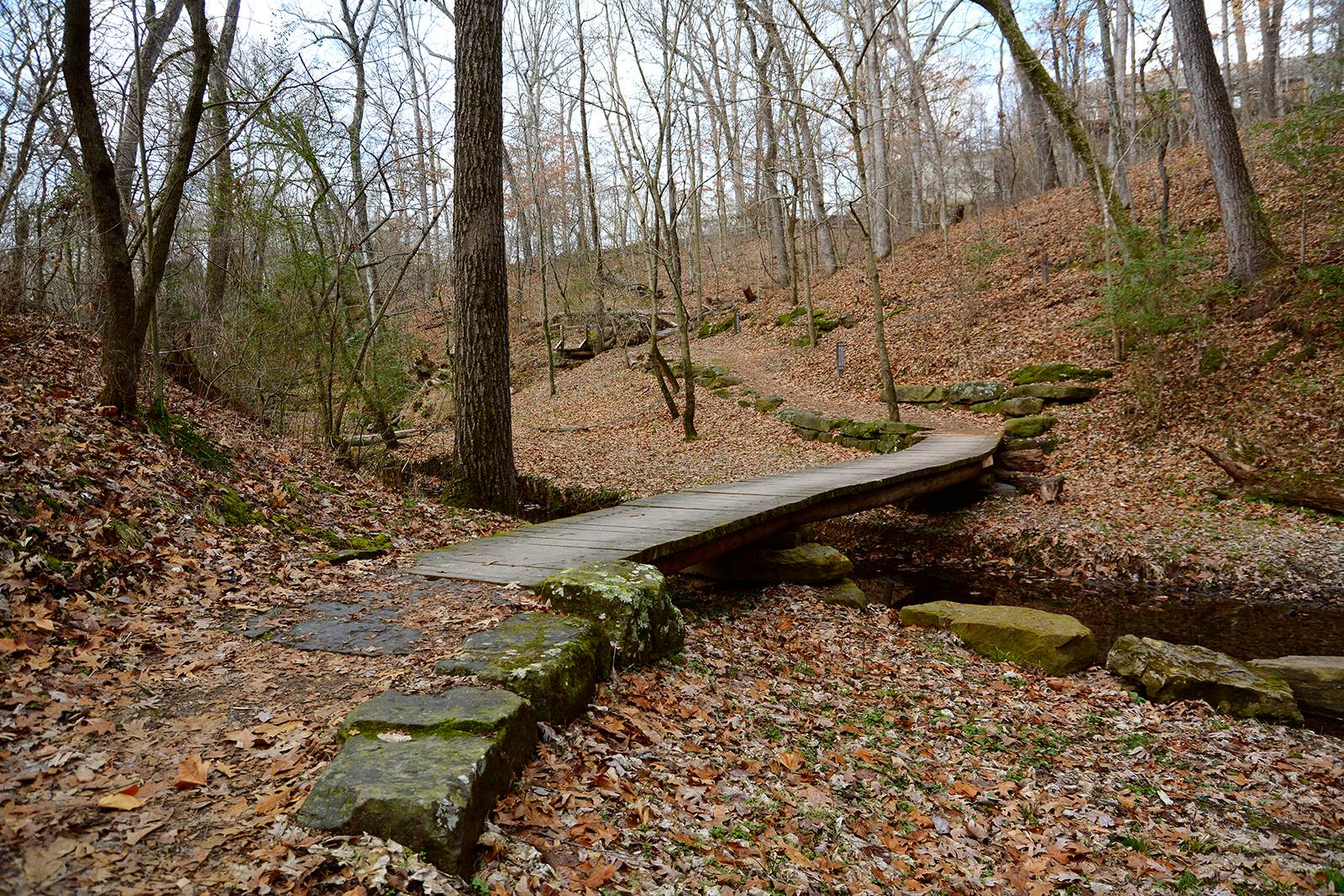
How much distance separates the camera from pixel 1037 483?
35.3 ft

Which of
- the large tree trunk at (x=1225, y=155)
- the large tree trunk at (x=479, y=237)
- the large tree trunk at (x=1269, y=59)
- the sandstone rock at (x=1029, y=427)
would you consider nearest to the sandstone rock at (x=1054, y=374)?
the sandstone rock at (x=1029, y=427)

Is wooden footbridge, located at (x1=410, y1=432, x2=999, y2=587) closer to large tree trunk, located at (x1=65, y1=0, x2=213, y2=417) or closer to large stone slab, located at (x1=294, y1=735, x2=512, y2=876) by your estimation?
large stone slab, located at (x1=294, y1=735, x2=512, y2=876)

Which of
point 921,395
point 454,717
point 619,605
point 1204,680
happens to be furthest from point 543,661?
point 921,395

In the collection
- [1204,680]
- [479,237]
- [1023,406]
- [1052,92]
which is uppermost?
[1052,92]

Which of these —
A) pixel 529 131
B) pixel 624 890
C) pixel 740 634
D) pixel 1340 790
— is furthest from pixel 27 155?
pixel 529 131

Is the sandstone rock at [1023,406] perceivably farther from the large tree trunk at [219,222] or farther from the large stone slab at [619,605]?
the large tree trunk at [219,222]

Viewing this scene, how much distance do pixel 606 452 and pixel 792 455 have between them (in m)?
4.13

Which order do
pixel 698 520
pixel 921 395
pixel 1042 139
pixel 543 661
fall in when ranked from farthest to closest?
pixel 1042 139
pixel 921 395
pixel 698 520
pixel 543 661

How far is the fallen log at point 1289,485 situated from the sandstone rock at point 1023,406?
11.2ft

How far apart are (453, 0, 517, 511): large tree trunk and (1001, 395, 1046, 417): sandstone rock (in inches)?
399

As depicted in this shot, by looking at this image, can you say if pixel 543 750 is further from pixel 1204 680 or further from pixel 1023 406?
pixel 1023 406

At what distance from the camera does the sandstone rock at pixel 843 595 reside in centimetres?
696

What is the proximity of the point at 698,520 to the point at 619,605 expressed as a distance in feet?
7.73

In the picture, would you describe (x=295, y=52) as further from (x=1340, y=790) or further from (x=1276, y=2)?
(x=1276, y=2)
